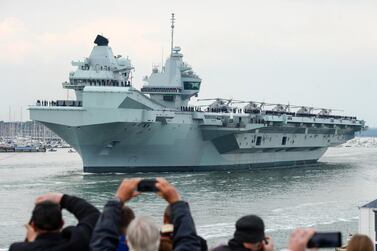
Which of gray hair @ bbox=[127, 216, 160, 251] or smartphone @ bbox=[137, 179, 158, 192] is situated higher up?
smartphone @ bbox=[137, 179, 158, 192]

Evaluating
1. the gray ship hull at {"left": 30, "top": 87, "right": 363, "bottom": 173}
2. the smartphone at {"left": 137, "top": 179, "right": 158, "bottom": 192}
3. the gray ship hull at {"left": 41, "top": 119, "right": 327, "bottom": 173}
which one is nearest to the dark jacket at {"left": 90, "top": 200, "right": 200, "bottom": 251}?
the smartphone at {"left": 137, "top": 179, "right": 158, "bottom": 192}

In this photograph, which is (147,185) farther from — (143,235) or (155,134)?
(155,134)

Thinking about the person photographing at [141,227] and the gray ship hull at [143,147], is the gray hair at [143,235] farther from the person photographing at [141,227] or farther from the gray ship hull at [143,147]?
the gray ship hull at [143,147]

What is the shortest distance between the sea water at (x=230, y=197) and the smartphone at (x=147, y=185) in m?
12.5

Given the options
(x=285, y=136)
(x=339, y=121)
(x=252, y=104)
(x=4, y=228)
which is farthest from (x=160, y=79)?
(x=4, y=228)

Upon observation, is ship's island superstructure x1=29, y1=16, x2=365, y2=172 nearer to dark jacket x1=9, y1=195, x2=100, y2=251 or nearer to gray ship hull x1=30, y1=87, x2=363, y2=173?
gray ship hull x1=30, y1=87, x2=363, y2=173

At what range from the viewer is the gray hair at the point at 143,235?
425 cm

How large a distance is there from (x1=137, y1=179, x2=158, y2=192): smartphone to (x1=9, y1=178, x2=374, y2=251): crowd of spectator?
0.02m

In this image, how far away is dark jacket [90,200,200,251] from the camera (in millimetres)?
4465

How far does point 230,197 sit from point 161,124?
1205 cm

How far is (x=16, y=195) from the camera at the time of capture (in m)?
31.8

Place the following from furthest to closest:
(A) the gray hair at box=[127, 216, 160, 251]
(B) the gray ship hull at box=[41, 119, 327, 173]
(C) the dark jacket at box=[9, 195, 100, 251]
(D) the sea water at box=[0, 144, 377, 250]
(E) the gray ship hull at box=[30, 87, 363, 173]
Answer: (B) the gray ship hull at box=[41, 119, 327, 173], (E) the gray ship hull at box=[30, 87, 363, 173], (D) the sea water at box=[0, 144, 377, 250], (C) the dark jacket at box=[9, 195, 100, 251], (A) the gray hair at box=[127, 216, 160, 251]

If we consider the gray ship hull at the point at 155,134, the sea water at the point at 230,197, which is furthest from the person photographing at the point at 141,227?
the gray ship hull at the point at 155,134

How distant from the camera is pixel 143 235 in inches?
167
